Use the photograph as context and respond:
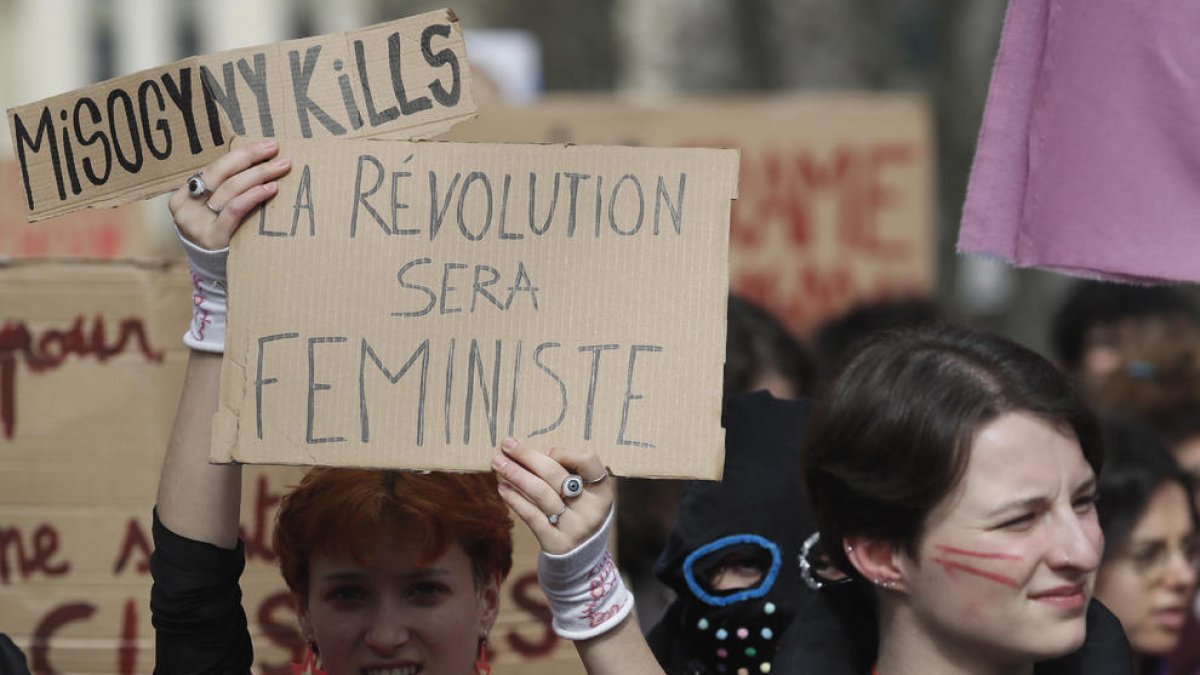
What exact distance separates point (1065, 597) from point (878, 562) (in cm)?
25

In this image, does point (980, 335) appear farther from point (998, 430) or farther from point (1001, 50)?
point (1001, 50)

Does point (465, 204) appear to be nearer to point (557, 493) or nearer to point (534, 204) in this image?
point (534, 204)

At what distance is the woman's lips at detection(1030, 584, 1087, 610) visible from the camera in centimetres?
240

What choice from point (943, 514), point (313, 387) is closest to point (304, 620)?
point (313, 387)

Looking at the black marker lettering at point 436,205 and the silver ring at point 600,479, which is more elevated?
the black marker lettering at point 436,205

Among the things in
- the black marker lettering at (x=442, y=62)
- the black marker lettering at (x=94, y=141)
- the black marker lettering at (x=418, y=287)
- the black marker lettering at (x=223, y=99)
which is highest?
the black marker lettering at (x=442, y=62)

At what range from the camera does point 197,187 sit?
251 cm

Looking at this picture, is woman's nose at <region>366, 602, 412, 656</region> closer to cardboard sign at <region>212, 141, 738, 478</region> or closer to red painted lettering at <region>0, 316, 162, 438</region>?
cardboard sign at <region>212, 141, 738, 478</region>

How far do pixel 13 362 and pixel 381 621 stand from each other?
36.7 inches

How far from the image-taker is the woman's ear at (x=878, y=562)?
8.23 feet

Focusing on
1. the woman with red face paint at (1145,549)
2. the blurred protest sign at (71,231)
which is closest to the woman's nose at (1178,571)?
the woman with red face paint at (1145,549)

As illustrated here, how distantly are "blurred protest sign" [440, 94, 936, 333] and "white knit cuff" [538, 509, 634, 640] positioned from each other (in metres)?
3.97

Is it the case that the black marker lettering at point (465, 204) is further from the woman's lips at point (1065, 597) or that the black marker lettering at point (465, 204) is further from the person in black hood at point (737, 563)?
the woman's lips at point (1065, 597)

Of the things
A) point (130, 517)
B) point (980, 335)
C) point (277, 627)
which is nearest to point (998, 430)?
point (980, 335)
